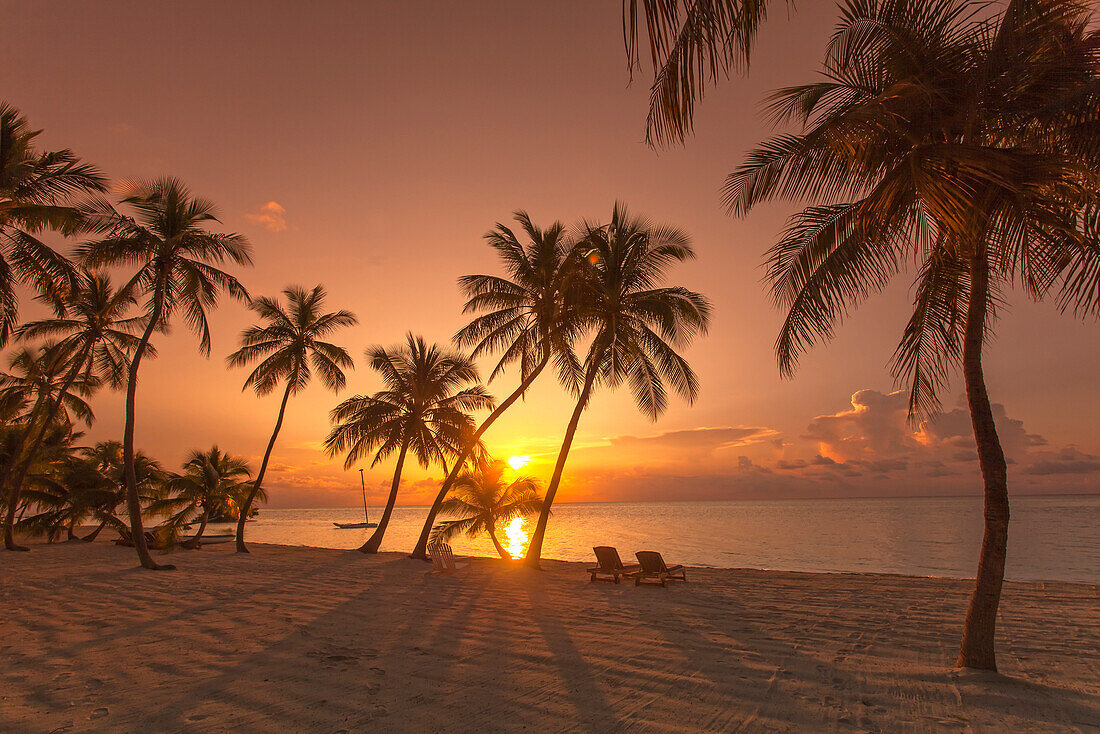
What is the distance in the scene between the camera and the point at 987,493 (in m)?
5.52


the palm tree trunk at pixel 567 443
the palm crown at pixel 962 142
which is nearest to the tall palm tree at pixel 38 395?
the palm tree trunk at pixel 567 443

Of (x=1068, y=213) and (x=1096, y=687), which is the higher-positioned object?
(x=1068, y=213)

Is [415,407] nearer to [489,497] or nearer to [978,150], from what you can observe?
[489,497]

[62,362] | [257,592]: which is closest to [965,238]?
[257,592]

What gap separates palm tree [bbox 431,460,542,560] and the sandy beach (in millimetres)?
9276

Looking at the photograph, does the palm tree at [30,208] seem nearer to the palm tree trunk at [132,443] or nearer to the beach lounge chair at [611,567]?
the palm tree trunk at [132,443]

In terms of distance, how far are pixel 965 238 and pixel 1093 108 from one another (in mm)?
1528

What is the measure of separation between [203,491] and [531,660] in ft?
79.1

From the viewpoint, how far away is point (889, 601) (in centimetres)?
1020

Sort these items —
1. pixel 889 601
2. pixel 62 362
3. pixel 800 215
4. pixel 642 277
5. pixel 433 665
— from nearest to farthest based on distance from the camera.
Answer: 1. pixel 433 665
2. pixel 800 215
3. pixel 889 601
4. pixel 642 277
5. pixel 62 362

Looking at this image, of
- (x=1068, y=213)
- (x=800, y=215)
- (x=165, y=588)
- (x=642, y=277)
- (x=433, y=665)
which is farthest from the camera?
(x=642, y=277)

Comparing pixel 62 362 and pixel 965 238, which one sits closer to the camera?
pixel 965 238

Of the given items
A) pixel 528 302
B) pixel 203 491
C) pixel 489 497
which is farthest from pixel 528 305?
pixel 203 491

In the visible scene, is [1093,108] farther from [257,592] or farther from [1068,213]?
[257,592]
